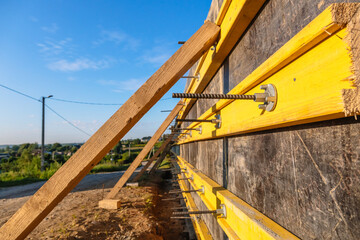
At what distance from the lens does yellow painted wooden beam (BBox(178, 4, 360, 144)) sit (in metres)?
0.63

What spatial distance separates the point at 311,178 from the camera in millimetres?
904

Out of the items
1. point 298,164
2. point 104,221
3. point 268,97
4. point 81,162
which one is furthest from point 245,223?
point 104,221

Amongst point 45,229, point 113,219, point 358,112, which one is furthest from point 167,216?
point 358,112

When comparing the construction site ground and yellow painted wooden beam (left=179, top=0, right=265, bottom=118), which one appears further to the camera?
the construction site ground

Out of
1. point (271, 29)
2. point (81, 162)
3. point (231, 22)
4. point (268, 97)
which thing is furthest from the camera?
point (231, 22)

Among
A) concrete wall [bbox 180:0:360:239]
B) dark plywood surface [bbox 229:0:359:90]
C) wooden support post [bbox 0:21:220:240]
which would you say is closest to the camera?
concrete wall [bbox 180:0:360:239]

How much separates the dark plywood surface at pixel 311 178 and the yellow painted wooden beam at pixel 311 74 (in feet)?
0.39

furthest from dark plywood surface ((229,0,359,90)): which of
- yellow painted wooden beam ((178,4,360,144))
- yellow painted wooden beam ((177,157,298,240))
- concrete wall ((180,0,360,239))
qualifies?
yellow painted wooden beam ((177,157,298,240))

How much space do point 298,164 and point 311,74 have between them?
47 centimetres

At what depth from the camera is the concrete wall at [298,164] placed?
73 cm

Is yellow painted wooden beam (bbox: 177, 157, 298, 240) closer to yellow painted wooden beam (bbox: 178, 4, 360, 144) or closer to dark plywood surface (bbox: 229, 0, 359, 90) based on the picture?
yellow painted wooden beam (bbox: 178, 4, 360, 144)

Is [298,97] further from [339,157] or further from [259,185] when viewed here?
[259,185]

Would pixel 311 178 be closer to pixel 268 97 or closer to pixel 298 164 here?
pixel 298 164

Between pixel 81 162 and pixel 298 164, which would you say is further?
pixel 81 162
